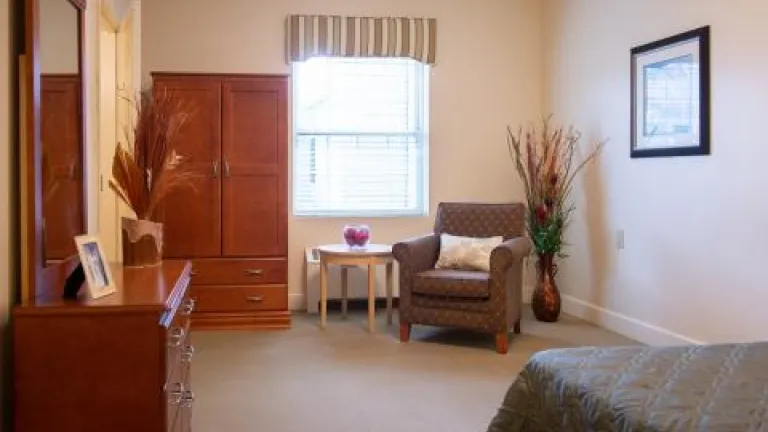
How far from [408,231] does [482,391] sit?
2578mm

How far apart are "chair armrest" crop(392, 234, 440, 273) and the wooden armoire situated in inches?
37.9

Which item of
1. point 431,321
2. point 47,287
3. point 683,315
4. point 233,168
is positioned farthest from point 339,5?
point 47,287

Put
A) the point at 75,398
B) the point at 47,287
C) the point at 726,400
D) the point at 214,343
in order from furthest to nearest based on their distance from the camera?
the point at 214,343 → the point at 47,287 → the point at 75,398 → the point at 726,400

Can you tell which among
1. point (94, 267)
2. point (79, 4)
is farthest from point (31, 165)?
point (79, 4)

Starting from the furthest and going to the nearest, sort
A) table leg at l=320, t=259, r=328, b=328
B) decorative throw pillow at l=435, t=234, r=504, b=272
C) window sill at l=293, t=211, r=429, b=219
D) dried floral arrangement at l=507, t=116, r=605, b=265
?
1. window sill at l=293, t=211, r=429, b=219
2. dried floral arrangement at l=507, t=116, r=605, b=265
3. table leg at l=320, t=259, r=328, b=328
4. decorative throw pillow at l=435, t=234, r=504, b=272

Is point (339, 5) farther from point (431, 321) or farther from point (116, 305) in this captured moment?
point (116, 305)

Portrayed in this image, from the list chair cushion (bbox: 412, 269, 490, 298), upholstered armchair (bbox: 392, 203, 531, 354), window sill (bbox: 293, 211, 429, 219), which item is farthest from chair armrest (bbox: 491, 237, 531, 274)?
window sill (bbox: 293, 211, 429, 219)

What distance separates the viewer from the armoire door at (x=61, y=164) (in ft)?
7.25

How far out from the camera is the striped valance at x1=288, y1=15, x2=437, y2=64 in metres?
5.82

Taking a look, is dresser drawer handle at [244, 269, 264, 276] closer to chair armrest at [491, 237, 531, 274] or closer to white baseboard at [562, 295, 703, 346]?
chair armrest at [491, 237, 531, 274]

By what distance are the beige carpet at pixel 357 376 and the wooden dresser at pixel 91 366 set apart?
1.20m

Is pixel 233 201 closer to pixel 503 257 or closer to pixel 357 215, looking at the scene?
pixel 357 215

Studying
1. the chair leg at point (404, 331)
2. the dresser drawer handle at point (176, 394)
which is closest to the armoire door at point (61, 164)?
the dresser drawer handle at point (176, 394)

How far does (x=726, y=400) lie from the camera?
1.73 meters
